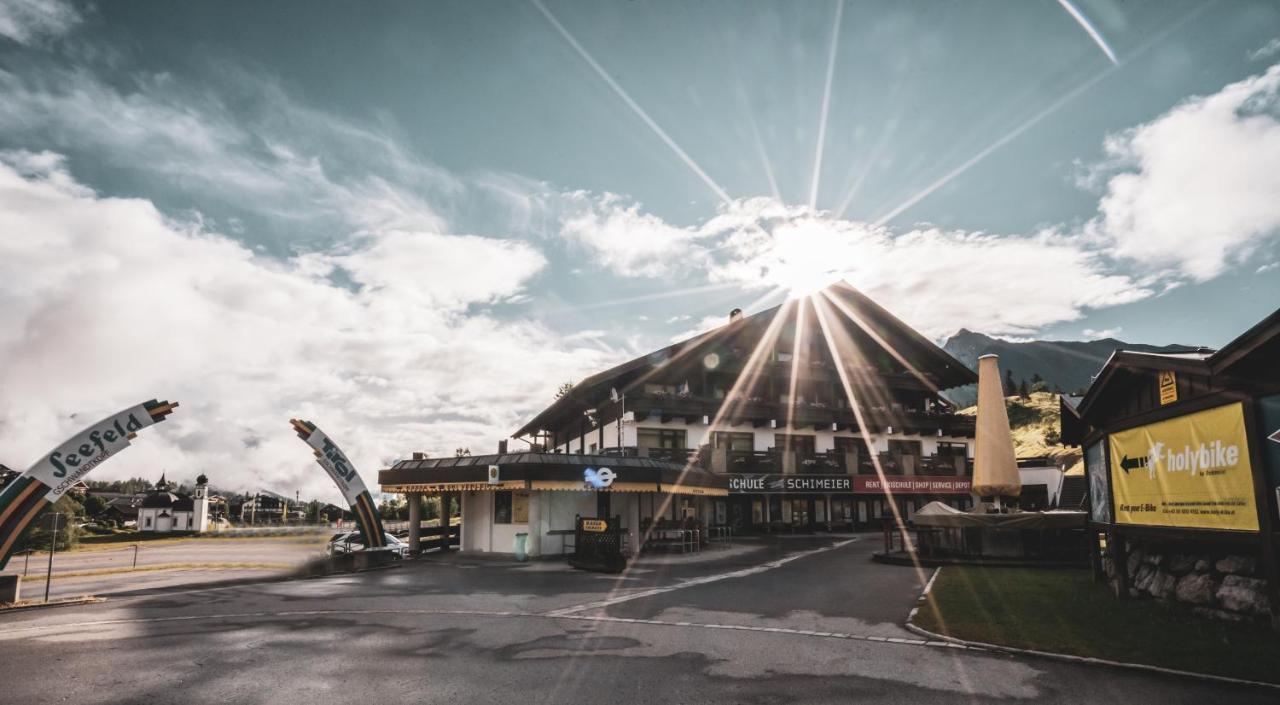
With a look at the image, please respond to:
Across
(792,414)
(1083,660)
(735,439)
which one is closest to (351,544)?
(735,439)

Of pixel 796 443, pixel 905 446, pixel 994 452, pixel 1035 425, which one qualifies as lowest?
pixel 994 452

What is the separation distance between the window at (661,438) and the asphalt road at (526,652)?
77.2 ft

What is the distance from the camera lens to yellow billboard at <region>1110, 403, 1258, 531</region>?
9742 millimetres

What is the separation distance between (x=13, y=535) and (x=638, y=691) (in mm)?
15580

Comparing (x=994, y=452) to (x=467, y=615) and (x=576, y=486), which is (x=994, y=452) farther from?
(x=467, y=615)

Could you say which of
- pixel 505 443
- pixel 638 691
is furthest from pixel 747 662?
pixel 505 443

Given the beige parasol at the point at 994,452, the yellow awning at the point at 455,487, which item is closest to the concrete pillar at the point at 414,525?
the yellow awning at the point at 455,487

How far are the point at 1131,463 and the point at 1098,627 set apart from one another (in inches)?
154

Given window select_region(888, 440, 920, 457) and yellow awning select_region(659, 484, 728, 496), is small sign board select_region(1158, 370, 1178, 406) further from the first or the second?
window select_region(888, 440, 920, 457)

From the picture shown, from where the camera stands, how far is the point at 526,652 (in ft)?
31.5

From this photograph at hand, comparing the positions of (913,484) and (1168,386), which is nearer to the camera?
(1168,386)

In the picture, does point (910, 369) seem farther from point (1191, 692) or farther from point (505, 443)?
point (1191, 692)

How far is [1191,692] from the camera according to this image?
7.23 metres

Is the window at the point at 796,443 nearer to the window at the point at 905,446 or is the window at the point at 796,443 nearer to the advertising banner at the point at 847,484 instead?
the advertising banner at the point at 847,484
